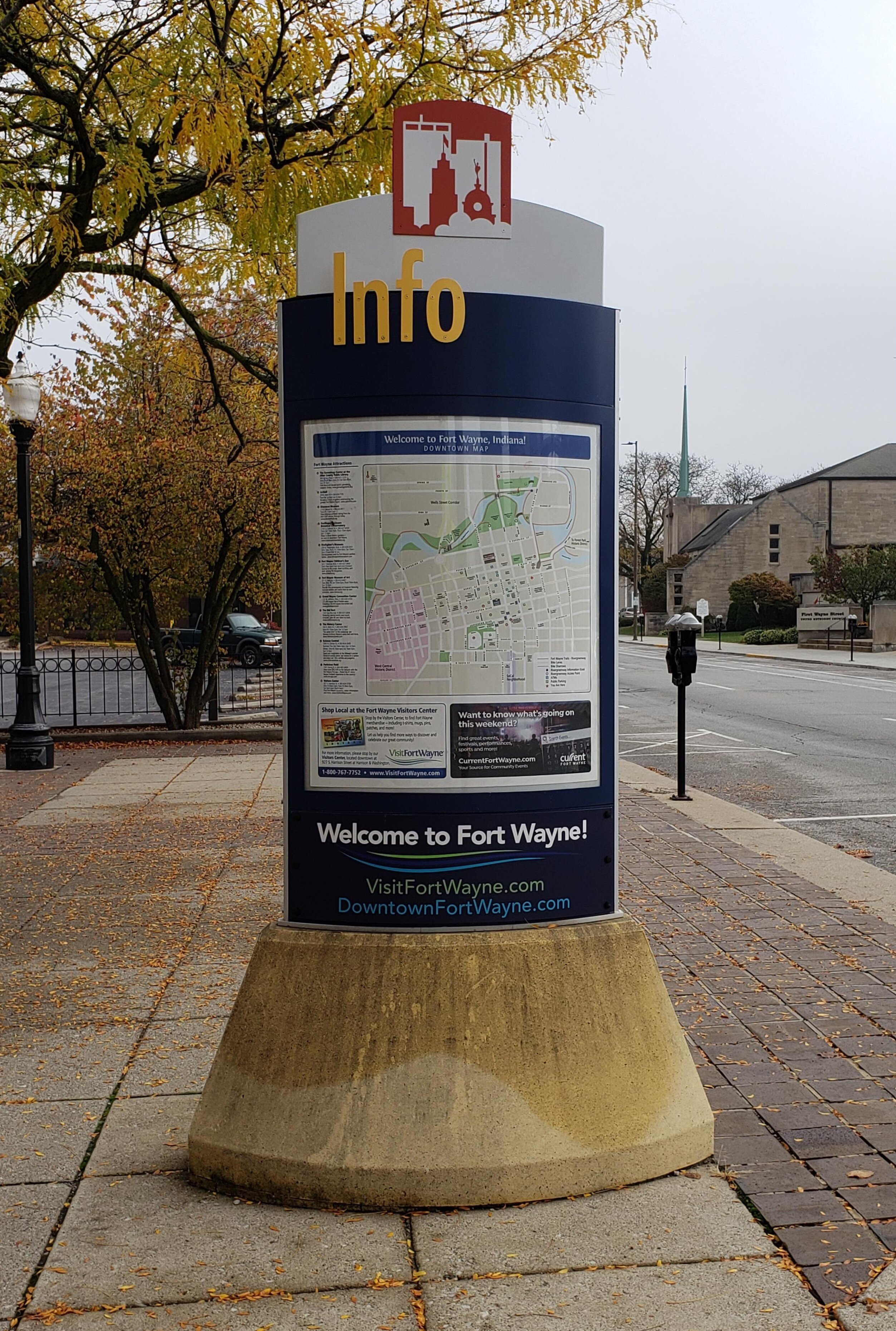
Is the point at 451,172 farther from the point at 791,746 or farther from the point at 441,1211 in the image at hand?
the point at 791,746

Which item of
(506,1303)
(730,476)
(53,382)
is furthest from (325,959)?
(730,476)

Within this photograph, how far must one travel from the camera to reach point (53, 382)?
18.5 metres

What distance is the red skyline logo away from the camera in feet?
13.7

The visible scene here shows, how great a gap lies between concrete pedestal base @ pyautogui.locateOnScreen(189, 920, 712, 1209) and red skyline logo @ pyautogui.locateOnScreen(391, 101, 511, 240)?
228 cm

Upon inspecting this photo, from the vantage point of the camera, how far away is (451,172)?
4.21 meters

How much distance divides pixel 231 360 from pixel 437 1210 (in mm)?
14472

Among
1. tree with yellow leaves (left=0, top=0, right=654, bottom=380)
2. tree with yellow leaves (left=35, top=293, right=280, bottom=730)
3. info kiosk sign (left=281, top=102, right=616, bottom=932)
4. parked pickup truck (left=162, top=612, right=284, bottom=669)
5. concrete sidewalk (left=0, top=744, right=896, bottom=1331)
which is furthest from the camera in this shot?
parked pickup truck (left=162, top=612, right=284, bottom=669)

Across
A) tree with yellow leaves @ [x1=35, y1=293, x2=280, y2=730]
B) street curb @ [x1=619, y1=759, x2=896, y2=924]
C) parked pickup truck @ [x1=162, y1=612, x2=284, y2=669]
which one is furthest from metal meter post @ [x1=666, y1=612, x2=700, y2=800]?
parked pickup truck @ [x1=162, y1=612, x2=284, y2=669]

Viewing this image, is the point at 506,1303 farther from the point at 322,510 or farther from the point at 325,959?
the point at 322,510

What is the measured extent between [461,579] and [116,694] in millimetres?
26140

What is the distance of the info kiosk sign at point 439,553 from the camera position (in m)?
4.12

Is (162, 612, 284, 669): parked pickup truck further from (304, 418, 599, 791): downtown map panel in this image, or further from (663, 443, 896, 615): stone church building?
(663, 443, 896, 615): stone church building

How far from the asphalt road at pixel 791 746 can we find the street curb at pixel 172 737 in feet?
16.3

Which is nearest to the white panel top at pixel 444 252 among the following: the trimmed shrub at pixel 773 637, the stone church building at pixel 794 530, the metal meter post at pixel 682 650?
the metal meter post at pixel 682 650
